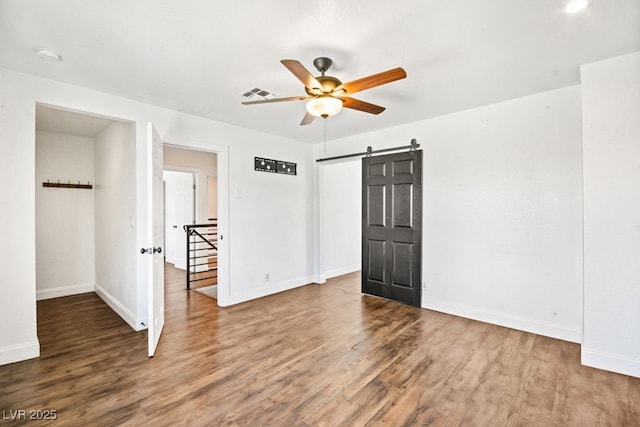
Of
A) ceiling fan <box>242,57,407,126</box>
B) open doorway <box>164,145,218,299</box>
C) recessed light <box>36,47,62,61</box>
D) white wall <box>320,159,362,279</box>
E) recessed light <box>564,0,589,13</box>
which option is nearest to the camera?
recessed light <box>564,0,589,13</box>

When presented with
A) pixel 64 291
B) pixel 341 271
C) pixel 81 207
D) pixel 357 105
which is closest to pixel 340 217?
pixel 341 271

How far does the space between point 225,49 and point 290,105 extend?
1.22m

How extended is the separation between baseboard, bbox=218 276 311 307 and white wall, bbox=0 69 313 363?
14mm

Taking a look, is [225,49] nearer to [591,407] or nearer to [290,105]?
[290,105]

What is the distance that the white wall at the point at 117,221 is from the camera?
3.35m

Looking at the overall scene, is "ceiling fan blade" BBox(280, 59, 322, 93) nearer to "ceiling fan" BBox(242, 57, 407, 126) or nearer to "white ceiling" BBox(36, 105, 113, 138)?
"ceiling fan" BBox(242, 57, 407, 126)

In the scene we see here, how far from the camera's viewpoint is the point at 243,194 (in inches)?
170

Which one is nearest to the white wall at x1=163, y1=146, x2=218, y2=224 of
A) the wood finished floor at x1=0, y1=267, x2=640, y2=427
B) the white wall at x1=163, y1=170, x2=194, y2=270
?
the white wall at x1=163, y1=170, x2=194, y2=270

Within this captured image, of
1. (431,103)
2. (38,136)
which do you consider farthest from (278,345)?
(38,136)

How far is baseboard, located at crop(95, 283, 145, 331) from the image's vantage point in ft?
10.7

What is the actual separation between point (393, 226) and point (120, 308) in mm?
3777

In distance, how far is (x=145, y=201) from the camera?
3.24 metres

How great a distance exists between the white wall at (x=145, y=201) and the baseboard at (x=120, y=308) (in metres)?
0.18

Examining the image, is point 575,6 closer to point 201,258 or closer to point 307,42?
point 307,42
